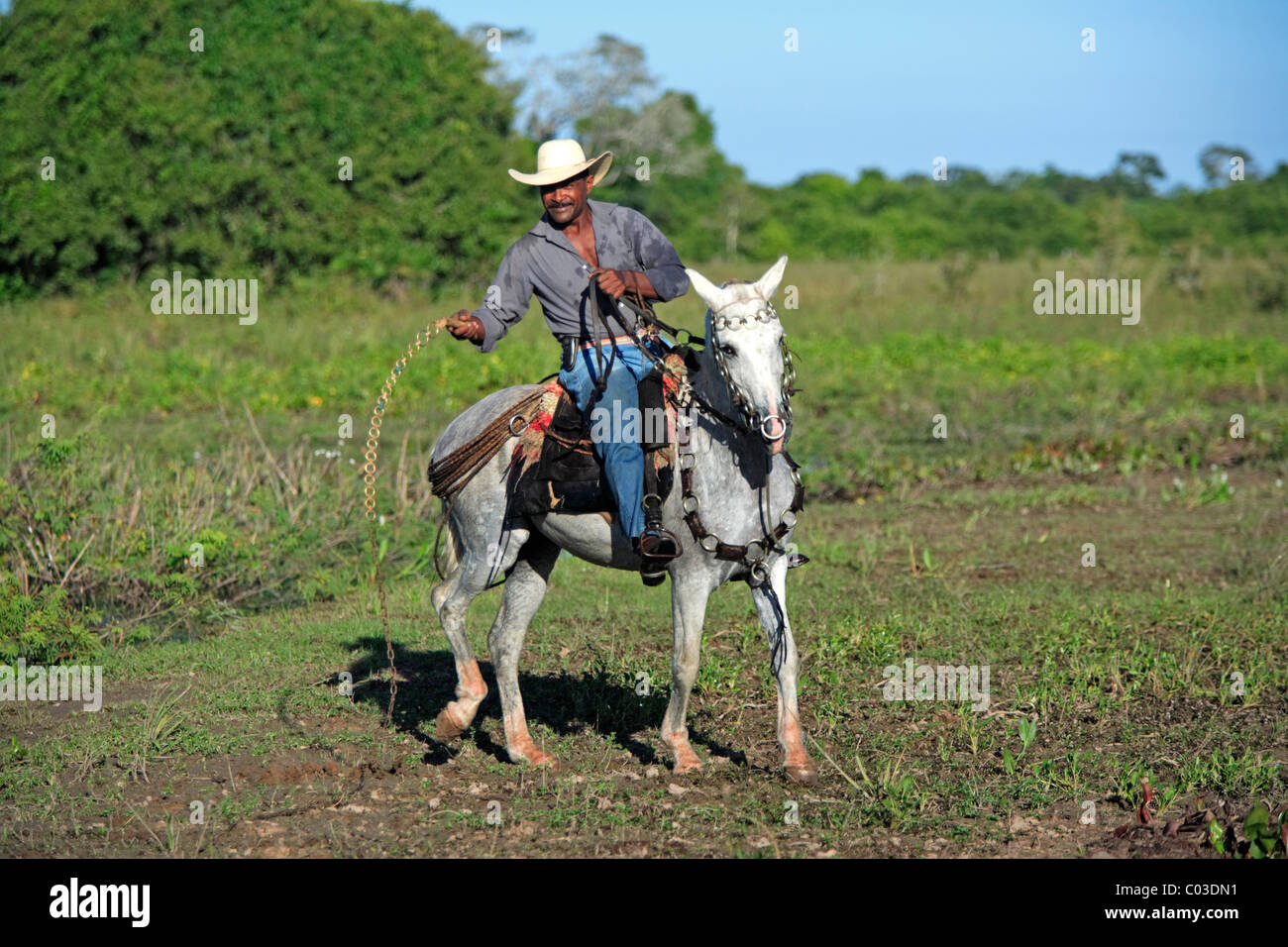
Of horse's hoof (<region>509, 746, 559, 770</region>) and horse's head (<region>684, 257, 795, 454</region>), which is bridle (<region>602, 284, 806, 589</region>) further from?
horse's hoof (<region>509, 746, 559, 770</region>)

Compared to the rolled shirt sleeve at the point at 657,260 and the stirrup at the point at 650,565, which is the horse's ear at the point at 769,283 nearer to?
A: the rolled shirt sleeve at the point at 657,260

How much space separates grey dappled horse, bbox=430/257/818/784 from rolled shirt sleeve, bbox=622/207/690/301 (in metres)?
0.25

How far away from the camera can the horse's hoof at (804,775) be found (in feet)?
19.2

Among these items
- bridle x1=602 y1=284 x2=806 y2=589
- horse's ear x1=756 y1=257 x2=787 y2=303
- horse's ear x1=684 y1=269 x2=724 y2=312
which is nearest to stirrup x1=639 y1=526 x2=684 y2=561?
bridle x1=602 y1=284 x2=806 y2=589

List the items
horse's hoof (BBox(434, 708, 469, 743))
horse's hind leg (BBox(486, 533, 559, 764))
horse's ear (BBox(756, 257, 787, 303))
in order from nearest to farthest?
1. horse's ear (BBox(756, 257, 787, 303))
2. horse's hind leg (BBox(486, 533, 559, 764))
3. horse's hoof (BBox(434, 708, 469, 743))

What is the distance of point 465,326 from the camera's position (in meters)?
5.77

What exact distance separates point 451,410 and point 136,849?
33.3 feet

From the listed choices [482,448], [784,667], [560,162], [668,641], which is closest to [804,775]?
[784,667]

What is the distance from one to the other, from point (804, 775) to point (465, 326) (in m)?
2.53

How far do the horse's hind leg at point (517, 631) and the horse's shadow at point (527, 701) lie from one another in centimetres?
21

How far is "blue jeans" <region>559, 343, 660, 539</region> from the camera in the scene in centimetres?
570

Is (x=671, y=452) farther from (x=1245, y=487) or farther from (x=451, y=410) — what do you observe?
(x=451, y=410)

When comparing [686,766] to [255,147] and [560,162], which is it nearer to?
[560,162]
